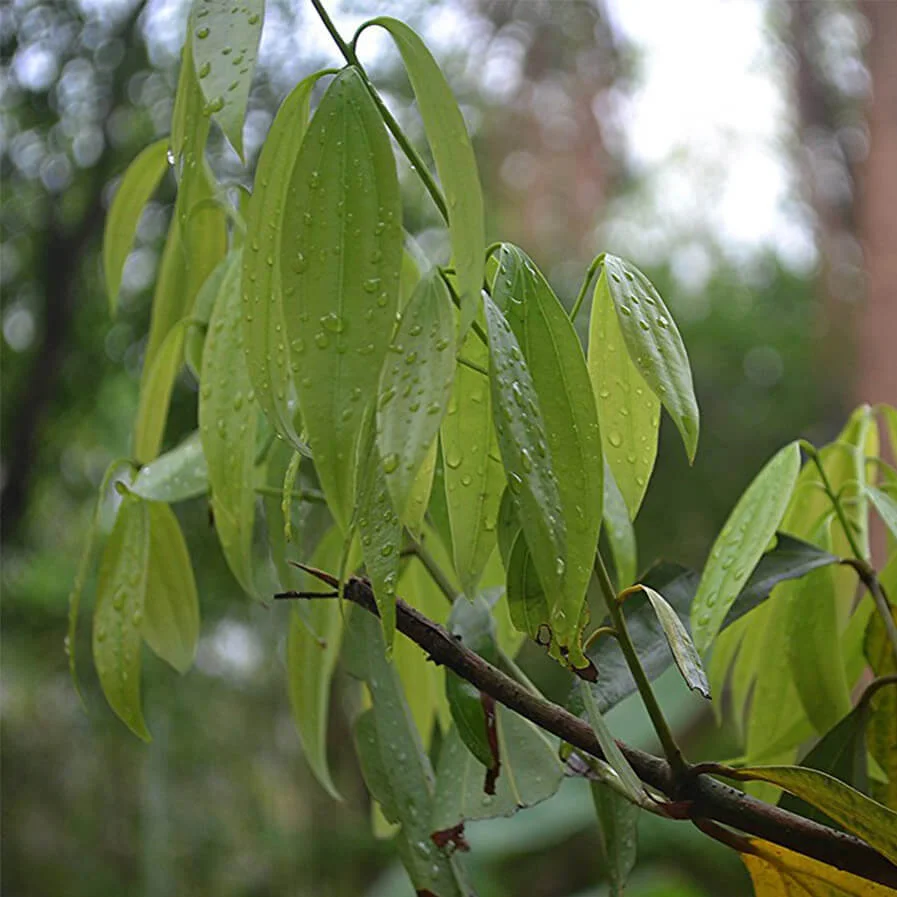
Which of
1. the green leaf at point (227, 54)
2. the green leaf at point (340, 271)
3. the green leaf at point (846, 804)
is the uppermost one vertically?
the green leaf at point (227, 54)

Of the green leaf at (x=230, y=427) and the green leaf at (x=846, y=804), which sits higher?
the green leaf at (x=230, y=427)

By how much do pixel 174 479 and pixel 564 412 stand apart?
160mm

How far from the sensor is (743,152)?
10.3 ft

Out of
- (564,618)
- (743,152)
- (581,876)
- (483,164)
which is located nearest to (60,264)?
(483,164)

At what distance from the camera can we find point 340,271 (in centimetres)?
21

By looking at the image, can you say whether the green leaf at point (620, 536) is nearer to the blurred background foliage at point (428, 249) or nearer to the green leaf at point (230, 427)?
the green leaf at point (230, 427)

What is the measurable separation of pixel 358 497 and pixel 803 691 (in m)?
0.20

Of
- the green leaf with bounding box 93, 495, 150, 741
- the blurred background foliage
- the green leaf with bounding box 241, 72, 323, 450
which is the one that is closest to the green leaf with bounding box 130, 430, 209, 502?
the green leaf with bounding box 93, 495, 150, 741

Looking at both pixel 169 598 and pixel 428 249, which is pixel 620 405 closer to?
pixel 169 598

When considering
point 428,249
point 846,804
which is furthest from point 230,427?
point 428,249

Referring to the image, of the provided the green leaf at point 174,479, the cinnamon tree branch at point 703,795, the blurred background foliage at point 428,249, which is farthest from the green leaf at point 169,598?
the blurred background foliage at point 428,249

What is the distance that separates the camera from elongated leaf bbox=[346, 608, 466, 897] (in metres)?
0.30

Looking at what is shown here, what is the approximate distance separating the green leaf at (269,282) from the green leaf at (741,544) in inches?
5.1

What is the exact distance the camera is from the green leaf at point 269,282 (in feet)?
0.72
